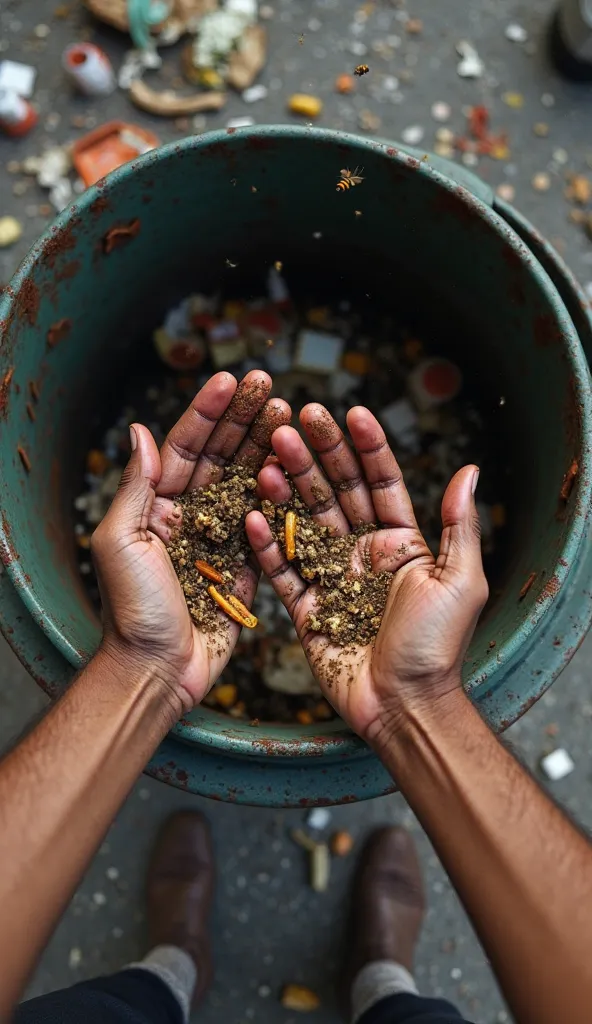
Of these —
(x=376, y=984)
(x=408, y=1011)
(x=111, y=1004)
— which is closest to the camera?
(x=111, y=1004)

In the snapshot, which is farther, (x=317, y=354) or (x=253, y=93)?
(x=253, y=93)

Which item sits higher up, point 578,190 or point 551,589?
point 578,190

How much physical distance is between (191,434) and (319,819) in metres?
0.88

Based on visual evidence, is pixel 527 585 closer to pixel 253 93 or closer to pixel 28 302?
pixel 28 302

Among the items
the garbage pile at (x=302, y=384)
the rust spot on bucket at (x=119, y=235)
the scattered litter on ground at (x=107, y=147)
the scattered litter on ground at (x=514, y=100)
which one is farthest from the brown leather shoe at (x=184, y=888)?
the scattered litter on ground at (x=514, y=100)

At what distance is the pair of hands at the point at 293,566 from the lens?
96 cm

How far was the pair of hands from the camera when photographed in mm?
963

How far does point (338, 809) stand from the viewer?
1563mm

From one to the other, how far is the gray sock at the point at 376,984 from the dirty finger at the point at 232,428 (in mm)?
982

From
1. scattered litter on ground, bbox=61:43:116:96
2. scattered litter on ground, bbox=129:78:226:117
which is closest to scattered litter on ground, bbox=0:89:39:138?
scattered litter on ground, bbox=61:43:116:96

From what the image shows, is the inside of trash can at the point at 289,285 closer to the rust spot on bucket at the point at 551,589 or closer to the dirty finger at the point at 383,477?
the rust spot on bucket at the point at 551,589

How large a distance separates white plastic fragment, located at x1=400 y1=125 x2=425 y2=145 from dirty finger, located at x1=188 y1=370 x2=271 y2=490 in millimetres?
884

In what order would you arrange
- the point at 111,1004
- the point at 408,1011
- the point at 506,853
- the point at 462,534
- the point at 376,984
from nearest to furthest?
the point at 506,853 → the point at 462,534 → the point at 111,1004 → the point at 408,1011 → the point at 376,984

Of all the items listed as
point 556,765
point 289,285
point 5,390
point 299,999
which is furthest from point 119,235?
point 299,999
